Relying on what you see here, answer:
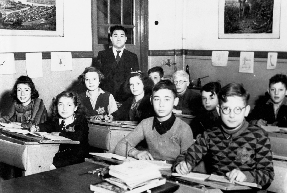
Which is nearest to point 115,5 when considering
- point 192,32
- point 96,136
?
point 192,32

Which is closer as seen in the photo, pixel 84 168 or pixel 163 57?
pixel 84 168

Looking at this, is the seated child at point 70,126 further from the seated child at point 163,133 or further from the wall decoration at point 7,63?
the wall decoration at point 7,63

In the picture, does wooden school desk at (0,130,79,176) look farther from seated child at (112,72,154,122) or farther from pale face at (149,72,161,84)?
pale face at (149,72,161,84)

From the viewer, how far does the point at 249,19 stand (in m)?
5.45

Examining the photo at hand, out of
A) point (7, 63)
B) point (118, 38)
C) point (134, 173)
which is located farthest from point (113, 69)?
point (134, 173)

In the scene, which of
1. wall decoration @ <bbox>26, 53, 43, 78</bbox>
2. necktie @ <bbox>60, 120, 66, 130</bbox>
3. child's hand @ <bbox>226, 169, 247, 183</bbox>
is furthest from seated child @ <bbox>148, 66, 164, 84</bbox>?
child's hand @ <bbox>226, 169, 247, 183</bbox>

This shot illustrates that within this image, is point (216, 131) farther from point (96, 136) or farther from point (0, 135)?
point (0, 135)

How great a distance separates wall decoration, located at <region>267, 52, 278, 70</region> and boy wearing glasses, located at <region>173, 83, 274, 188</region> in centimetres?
323

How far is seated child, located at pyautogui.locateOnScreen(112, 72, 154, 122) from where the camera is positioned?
3.75 metres

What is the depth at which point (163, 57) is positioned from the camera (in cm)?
598

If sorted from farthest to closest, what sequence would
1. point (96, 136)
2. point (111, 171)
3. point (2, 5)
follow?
point (2, 5) < point (96, 136) < point (111, 171)

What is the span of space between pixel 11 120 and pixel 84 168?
2039mm

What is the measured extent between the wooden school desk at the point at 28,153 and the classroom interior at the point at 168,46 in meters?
1.77

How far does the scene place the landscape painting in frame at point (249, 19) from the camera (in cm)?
517
